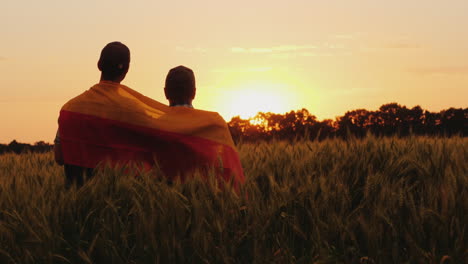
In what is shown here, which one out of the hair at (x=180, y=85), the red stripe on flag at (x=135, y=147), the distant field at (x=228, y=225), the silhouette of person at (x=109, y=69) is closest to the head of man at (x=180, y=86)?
the hair at (x=180, y=85)

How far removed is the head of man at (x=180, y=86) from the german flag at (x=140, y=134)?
9 centimetres

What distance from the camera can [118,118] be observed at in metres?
4.16

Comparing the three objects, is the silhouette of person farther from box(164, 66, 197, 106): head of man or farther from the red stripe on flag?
A: box(164, 66, 197, 106): head of man

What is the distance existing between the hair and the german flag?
0.33ft

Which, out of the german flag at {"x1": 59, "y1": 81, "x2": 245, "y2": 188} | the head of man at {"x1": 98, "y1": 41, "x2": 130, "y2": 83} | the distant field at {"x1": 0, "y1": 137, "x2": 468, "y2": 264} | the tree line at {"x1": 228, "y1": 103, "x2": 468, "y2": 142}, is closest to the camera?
the distant field at {"x1": 0, "y1": 137, "x2": 468, "y2": 264}

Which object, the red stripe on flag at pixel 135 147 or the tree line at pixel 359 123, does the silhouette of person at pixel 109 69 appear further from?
the tree line at pixel 359 123

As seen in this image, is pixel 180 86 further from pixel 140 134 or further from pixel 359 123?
pixel 359 123

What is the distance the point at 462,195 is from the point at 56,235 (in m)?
2.25

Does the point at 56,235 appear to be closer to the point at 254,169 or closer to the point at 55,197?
the point at 55,197

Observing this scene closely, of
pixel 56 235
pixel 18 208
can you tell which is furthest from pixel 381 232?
pixel 18 208

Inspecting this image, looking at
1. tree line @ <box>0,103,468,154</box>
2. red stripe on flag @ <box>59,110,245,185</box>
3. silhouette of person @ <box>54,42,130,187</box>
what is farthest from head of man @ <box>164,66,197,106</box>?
tree line @ <box>0,103,468,154</box>

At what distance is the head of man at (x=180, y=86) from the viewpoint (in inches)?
162

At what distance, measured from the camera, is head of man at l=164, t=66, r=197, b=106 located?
13.5 feet

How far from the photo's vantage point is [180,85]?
162 inches
